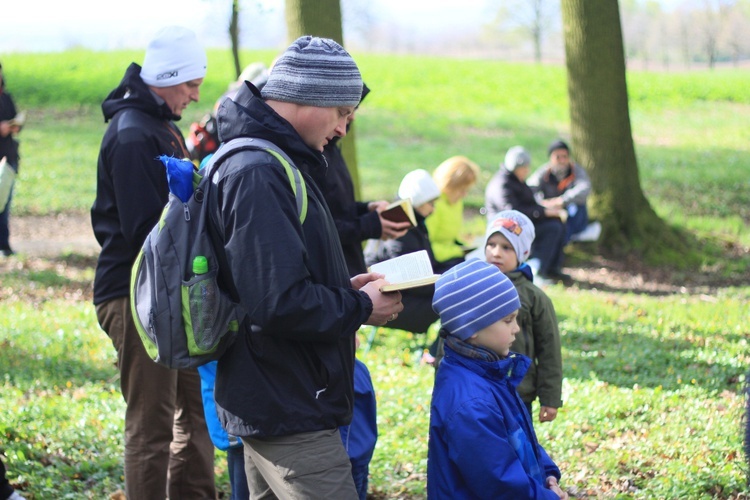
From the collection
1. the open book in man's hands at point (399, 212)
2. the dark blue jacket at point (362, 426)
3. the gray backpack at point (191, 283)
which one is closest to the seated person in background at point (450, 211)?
the open book in man's hands at point (399, 212)

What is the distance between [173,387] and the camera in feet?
13.9

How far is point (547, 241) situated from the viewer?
11.0 m

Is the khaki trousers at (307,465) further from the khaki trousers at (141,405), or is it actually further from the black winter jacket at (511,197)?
the black winter jacket at (511,197)

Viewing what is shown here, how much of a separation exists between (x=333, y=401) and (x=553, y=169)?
9334 millimetres

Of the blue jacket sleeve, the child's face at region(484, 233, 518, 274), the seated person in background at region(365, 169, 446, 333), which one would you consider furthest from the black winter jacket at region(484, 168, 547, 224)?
the blue jacket sleeve

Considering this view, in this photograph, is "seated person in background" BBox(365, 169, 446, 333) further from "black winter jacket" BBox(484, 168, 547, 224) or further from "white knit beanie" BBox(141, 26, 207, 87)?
"black winter jacket" BBox(484, 168, 547, 224)

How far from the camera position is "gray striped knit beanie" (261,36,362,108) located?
2963 millimetres

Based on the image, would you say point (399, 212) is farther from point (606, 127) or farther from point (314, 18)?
point (606, 127)

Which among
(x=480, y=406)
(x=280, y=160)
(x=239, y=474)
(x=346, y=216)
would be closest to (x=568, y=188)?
(x=346, y=216)

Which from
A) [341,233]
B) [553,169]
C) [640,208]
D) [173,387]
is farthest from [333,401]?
[640,208]

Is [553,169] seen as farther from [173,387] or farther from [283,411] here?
[283,411]

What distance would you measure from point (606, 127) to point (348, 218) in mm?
7938

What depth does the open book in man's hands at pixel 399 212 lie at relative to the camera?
5051 mm

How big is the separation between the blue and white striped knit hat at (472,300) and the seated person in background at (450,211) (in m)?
3.54
